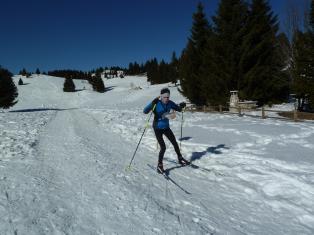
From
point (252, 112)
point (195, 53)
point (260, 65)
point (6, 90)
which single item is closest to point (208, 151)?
point (252, 112)

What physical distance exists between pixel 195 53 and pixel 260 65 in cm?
833

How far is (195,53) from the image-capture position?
113 ft

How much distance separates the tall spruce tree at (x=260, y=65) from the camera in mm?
28000

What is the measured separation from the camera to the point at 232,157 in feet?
30.8

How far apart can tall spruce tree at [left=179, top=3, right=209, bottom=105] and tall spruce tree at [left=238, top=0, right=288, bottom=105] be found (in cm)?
581

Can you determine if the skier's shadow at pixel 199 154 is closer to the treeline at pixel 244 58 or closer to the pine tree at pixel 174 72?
the treeline at pixel 244 58

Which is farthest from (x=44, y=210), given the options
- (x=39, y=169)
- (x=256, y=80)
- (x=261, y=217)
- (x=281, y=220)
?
(x=256, y=80)

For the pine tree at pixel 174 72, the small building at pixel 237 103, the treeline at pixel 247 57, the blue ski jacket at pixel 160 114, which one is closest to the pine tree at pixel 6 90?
the treeline at pixel 247 57

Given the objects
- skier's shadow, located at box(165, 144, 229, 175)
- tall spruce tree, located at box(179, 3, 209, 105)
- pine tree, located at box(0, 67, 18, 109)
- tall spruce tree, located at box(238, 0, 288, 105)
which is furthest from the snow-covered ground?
pine tree, located at box(0, 67, 18, 109)

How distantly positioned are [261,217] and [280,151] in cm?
547

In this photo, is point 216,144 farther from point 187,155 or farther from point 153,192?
point 153,192

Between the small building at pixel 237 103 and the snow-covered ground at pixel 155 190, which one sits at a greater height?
the small building at pixel 237 103

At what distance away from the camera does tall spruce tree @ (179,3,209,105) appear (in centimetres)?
3397

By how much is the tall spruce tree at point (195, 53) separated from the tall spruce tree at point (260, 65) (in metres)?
5.81
